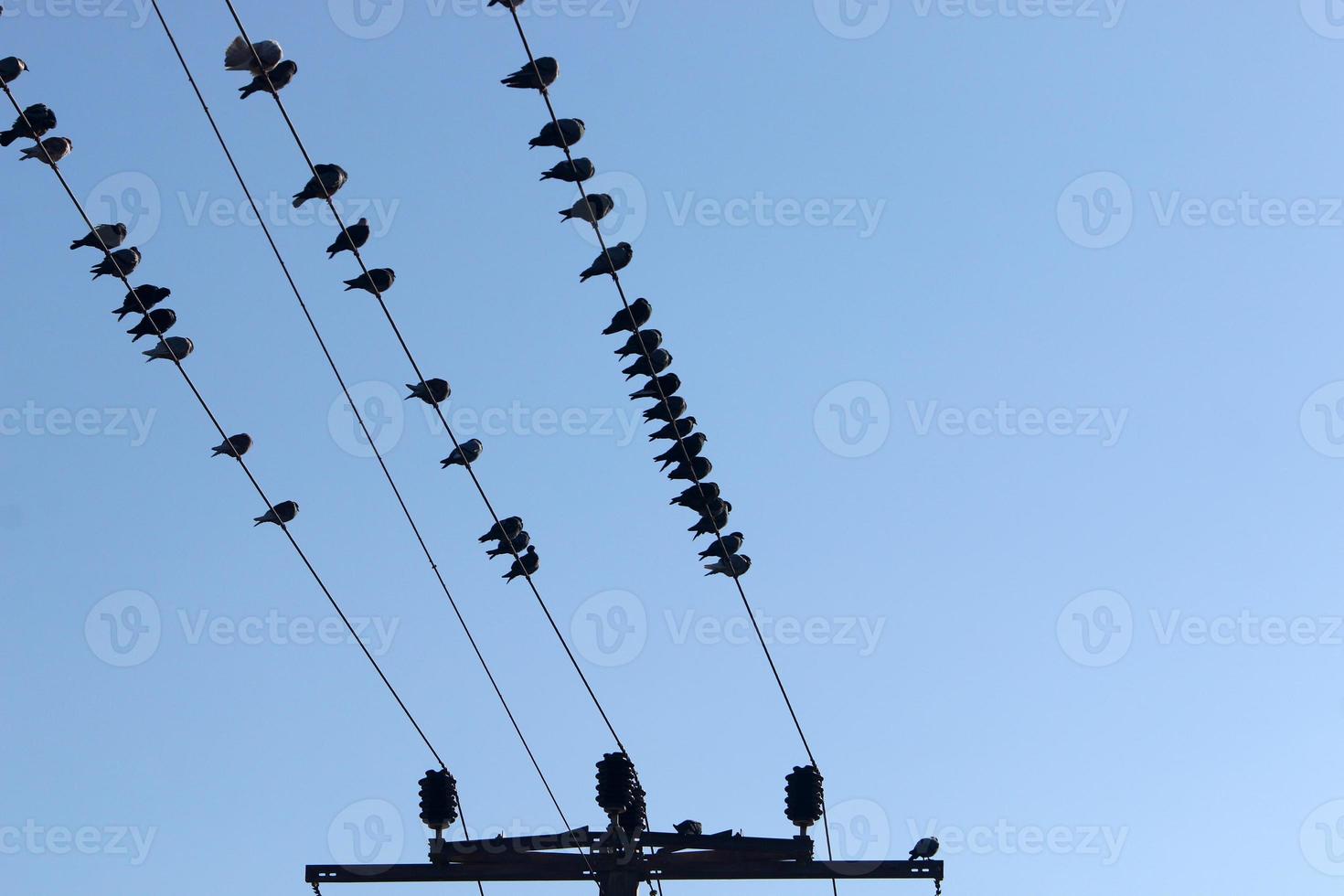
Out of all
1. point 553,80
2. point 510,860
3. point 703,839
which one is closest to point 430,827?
point 510,860

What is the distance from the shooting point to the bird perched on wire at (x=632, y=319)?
18.3 m

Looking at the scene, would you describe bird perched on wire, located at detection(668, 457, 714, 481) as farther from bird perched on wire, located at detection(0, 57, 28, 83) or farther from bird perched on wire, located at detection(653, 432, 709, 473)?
bird perched on wire, located at detection(0, 57, 28, 83)

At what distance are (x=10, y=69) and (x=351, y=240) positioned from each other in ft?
9.02

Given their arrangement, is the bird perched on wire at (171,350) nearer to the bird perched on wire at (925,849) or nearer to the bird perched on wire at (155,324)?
the bird perched on wire at (155,324)

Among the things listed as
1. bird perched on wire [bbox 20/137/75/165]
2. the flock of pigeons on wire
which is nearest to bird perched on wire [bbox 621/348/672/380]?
the flock of pigeons on wire

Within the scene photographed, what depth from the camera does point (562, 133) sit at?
16.2 metres

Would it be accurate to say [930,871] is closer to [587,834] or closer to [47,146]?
[587,834]

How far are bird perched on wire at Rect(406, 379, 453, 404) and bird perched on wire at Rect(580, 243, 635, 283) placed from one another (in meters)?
1.55

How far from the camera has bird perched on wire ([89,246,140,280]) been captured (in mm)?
16594

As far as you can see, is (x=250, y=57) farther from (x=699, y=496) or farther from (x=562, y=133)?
(x=699, y=496)

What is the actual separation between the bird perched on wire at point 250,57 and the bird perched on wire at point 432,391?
10.4 feet

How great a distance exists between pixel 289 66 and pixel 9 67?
2200 mm

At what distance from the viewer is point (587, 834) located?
19875 mm

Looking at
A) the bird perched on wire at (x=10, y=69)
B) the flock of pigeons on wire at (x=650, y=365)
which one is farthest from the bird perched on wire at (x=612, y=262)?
the bird perched on wire at (x=10, y=69)
